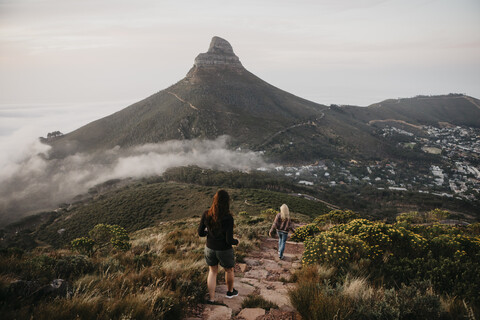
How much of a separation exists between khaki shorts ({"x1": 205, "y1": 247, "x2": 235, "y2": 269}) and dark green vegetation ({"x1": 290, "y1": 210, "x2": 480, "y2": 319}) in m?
1.23

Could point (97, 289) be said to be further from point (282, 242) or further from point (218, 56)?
point (218, 56)

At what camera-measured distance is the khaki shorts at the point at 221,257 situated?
4.58 m

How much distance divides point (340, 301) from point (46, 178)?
14427 cm

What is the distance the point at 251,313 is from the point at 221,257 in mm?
1038

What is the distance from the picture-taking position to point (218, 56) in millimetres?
159625

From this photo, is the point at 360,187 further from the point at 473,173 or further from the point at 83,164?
the point at 83,164

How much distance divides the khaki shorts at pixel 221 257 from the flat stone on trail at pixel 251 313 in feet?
2.59

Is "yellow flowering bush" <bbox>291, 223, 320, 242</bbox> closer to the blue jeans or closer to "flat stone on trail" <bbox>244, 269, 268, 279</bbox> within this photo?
the blue jeans

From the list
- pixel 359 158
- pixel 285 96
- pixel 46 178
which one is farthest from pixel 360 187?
pixel 46 178

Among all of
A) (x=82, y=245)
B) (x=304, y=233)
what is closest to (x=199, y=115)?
(x=304, y=233)

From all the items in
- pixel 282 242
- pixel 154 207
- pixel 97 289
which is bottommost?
pixel 154 207

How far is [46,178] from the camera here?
115m

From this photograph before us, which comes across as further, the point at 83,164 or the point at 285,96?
the point at 285,96

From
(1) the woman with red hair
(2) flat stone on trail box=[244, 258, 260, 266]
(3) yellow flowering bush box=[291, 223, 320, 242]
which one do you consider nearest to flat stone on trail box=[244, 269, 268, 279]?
(2) flat stone on trail box=[244, 258, 260, 266]
